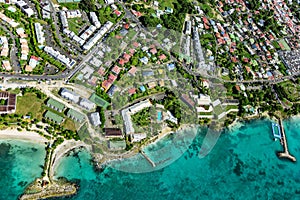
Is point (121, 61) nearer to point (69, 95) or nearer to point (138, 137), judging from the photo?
point (69, 95)

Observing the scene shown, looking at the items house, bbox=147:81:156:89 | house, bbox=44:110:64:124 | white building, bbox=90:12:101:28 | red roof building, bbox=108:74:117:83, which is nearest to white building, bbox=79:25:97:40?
white building, bbox=90:12:101:28

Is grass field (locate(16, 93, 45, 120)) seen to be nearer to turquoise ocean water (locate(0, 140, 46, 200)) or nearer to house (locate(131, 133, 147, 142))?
turquoise ocean water (locate(0, 140, 46, 200))

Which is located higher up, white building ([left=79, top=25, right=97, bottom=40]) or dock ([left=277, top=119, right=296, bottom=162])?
white building ([left=79, top=25, right=97, bottom=40])

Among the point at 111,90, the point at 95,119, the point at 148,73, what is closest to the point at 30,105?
the point at 95,119

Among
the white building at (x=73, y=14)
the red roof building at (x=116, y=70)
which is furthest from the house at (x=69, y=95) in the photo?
the white building at (x=73, y=14)

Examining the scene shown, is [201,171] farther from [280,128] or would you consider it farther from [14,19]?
[14,19]

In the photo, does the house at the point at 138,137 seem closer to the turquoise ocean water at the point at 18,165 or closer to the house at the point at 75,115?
the house at the point at 75,115
